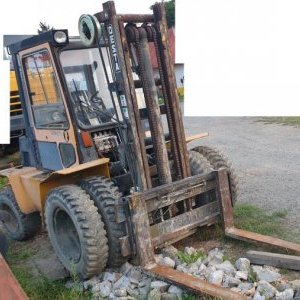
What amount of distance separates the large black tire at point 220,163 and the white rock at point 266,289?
5.06ft

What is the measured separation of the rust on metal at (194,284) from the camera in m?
3.60

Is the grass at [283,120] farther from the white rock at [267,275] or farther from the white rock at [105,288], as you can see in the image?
the white rock at [105,288]

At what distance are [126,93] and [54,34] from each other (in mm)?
997

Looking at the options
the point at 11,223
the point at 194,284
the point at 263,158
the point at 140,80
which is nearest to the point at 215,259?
the point at 194,284

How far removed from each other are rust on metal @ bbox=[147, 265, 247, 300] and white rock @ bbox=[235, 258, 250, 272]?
0.44 meters

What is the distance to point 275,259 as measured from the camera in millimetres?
4156

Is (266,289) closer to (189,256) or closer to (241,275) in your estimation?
(241,275)

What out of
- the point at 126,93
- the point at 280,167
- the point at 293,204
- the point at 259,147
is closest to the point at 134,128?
the point at 126,93

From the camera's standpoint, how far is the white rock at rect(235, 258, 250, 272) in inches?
163

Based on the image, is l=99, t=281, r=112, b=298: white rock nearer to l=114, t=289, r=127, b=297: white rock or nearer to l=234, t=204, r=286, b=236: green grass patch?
l=114, t=289, r=127, b=297: white rock

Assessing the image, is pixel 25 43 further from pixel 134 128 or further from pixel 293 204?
pixel 293 204

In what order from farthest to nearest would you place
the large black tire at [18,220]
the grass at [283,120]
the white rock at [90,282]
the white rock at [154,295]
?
the grass at [283,120] < the large black tire at [18,220] < the white rock at [90,282] < the white rock at [154,295]

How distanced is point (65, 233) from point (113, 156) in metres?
0.93

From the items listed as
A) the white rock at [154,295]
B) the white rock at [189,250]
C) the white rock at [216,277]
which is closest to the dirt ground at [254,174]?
the white rock at [189,250]
